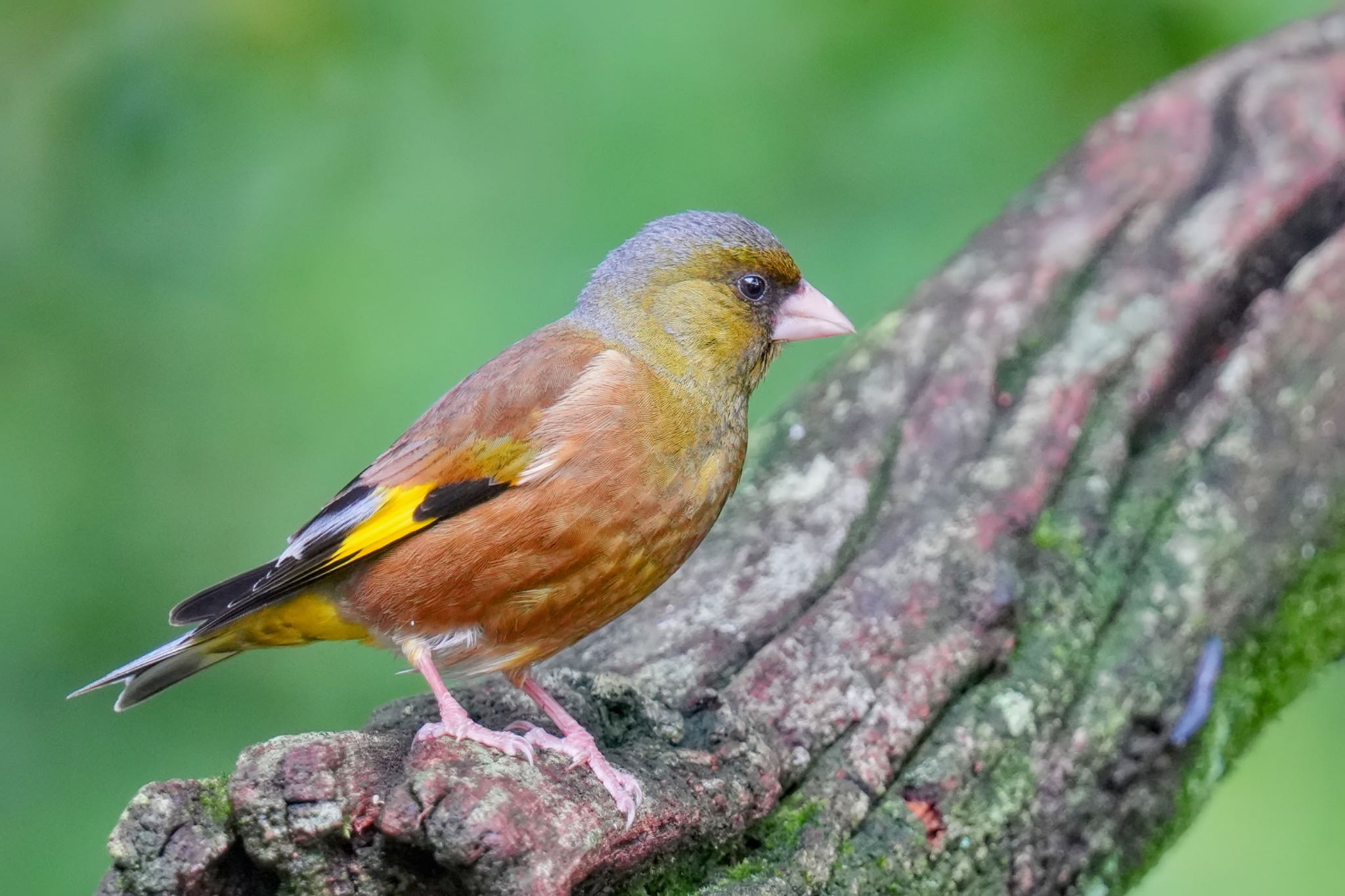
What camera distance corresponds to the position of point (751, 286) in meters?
3.64

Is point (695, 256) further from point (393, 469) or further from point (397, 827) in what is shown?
point (397, 827)

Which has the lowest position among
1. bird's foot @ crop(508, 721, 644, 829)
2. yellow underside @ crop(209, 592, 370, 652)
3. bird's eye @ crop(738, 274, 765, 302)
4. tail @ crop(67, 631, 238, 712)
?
bird's foot @ crop(508, 721, 644, 829)

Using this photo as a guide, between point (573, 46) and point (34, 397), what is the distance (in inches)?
89.3

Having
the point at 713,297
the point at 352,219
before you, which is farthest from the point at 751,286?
the point at 352,219

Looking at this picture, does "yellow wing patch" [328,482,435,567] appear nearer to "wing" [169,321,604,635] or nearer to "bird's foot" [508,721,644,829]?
"wing" [169,321,604,635]

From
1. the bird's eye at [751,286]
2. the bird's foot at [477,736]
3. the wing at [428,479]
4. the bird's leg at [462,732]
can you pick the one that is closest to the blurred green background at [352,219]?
the bird's eye at [751,286]

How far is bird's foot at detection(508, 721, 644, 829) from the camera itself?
100 inches

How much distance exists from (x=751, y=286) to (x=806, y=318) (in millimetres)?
182

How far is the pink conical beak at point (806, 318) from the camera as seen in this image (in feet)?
11.9

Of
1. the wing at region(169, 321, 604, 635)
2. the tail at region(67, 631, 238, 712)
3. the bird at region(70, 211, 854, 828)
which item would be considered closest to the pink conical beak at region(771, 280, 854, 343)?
the bird at region(70, 211, 854, 828)

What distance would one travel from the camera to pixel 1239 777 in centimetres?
468

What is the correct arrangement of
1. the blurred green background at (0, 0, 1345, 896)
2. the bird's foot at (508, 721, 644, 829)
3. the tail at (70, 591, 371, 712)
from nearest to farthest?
the bird's foot at (508, 721, 644, 829) → the tail at (70, 591, 371, 712) → the blurred green background at (0, 0, 1345, 896)

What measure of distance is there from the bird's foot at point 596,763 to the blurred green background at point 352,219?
72.8 inches

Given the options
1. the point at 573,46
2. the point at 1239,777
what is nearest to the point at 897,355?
the point at 573,46
